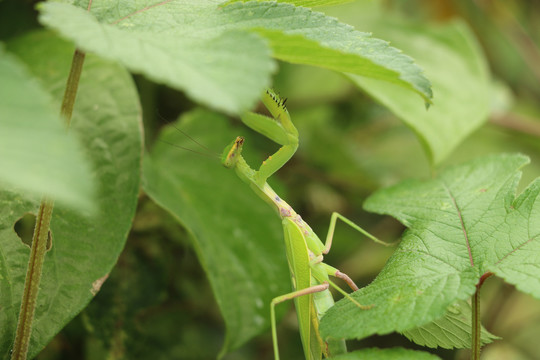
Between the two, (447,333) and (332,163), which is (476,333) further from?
(332,163)

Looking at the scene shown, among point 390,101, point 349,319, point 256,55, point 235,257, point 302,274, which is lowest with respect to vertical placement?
point 235,257

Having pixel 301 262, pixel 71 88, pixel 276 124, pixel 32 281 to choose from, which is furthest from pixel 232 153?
pixel 32 281

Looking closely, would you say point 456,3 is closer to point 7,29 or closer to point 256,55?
point 7,29

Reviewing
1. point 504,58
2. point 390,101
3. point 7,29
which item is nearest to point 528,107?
point 504,58

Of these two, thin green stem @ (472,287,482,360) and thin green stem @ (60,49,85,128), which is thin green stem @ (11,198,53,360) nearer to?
thin green stem @ (60,49,85,128)

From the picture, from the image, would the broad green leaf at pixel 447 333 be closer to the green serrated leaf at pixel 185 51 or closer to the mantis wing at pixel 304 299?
the mantis wing at pixel 304 299

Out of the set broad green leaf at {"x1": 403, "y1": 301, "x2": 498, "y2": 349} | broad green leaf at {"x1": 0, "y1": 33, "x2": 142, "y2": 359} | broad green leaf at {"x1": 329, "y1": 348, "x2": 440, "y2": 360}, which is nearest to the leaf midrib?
broad green leaf at {"x1": 403, "y1": 301, "x2": 498, "y2": 349}
